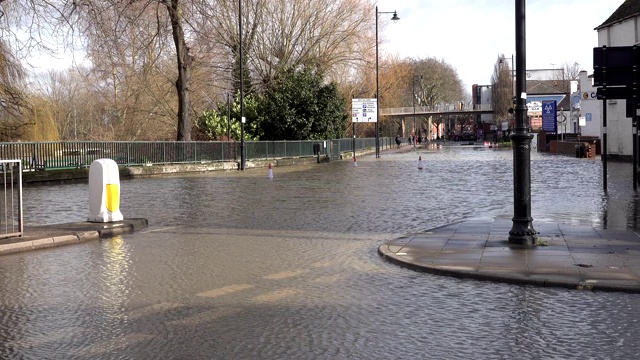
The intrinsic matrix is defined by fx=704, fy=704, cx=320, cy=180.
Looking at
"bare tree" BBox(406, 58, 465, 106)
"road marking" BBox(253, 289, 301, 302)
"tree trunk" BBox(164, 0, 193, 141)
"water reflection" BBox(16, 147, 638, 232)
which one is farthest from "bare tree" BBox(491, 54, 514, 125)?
"road marking" BBox(253, 289, 301, 302)

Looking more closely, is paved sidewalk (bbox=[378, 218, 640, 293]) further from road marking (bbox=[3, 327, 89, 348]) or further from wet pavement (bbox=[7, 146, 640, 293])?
road marking (bbox=[3, 327, 89, 348])

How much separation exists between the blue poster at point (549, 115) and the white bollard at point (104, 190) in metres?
49.6

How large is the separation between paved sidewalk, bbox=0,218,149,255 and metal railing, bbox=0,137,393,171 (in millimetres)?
15626

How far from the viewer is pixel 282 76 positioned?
50.8 m

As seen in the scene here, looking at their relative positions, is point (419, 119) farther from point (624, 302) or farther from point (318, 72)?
point (624, 302)

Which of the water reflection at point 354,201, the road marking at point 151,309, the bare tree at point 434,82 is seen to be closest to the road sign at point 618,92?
the water reflection at point 354,201

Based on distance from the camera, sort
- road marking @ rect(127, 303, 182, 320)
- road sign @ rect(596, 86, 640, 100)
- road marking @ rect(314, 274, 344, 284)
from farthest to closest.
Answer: road sign @ rect(596, 86, 640, 100)
road marking @ rect(314, 274, 344, 284)
road marking @ rect(127, 303, 182, 320)

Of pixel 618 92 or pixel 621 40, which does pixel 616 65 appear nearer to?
pixel 618 92

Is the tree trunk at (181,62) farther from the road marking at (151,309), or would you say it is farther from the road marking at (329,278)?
the road marking at (151,309)

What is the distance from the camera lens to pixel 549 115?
58750 millimetres

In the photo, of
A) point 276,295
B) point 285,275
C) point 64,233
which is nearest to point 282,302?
point 276,295

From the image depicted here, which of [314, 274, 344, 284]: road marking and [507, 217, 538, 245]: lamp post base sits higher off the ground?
[507, 217, 538, 245]: lamp post base

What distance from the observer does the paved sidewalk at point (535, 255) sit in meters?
7.64

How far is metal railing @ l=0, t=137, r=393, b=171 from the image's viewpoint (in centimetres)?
2738
